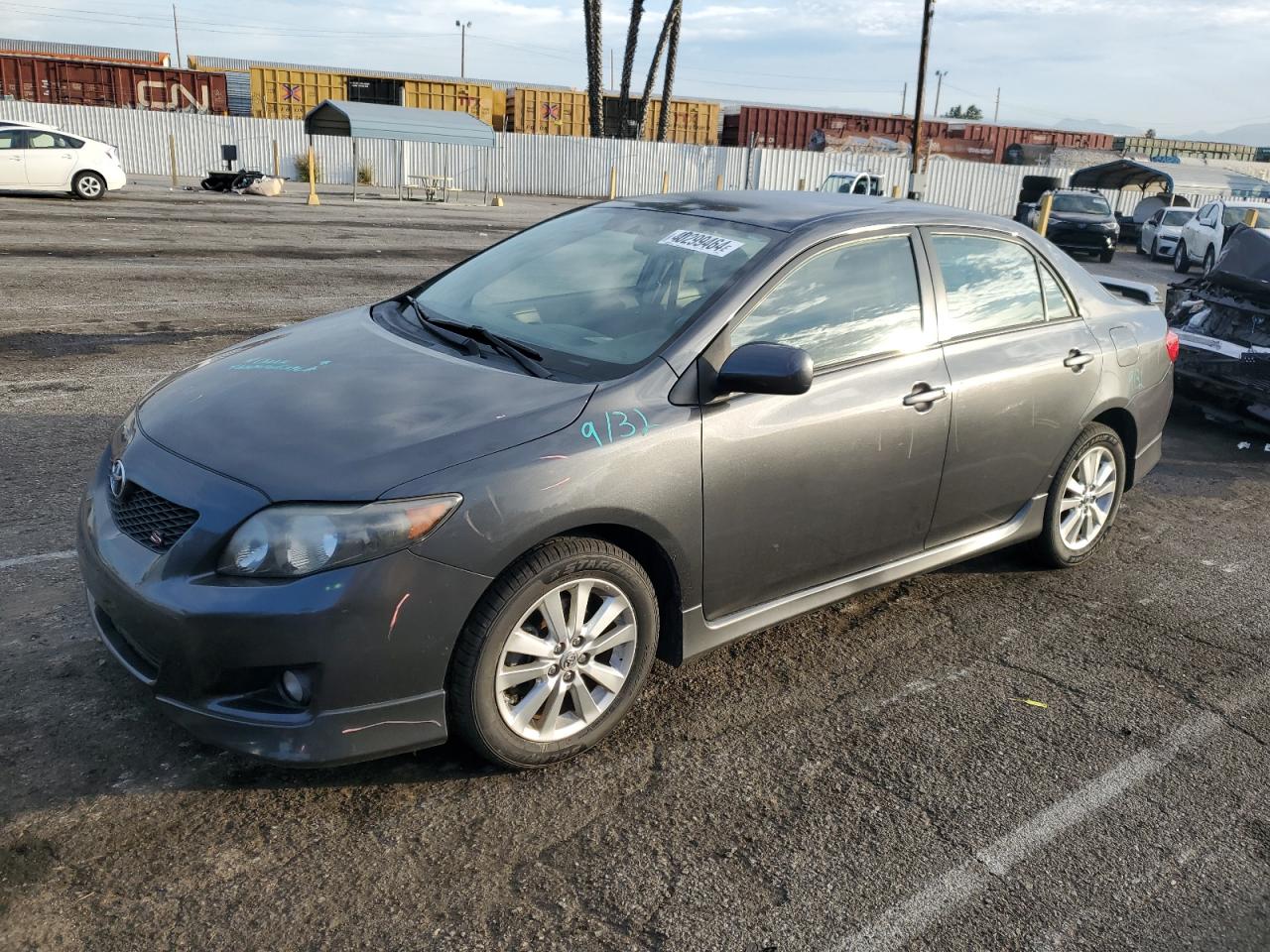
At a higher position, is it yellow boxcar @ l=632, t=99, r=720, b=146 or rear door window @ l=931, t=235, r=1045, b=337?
yellow boxcar @ l=632, t=99, r=720, b=146

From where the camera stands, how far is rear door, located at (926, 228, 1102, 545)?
4.08 m

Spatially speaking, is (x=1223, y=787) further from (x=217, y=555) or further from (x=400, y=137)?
(x=400, y=137)

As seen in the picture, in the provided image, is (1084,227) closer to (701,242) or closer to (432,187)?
(432,187)

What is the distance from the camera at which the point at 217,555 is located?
270cm

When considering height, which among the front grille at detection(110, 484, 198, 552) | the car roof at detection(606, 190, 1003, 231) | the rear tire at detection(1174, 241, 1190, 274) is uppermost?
the car roof at detection(606, 190, 1003, 231)

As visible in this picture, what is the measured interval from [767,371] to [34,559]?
3.10m

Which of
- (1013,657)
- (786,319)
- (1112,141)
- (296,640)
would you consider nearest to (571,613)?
(296,640)

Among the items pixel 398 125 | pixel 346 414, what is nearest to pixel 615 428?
pixel 346 414

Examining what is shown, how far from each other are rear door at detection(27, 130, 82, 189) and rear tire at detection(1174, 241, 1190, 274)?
77.3 ft

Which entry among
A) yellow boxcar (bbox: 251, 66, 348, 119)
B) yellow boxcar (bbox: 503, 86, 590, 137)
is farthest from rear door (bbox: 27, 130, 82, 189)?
yellow boxcar (bbox: 503, 86, 590, 137)

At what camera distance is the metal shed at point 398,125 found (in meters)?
28.5

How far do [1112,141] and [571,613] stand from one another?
6684 cm

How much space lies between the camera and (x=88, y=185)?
21.4 meters

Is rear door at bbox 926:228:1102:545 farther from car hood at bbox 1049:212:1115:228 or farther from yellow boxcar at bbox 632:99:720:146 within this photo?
yellow boxcar at bbox 632:99:720:146
